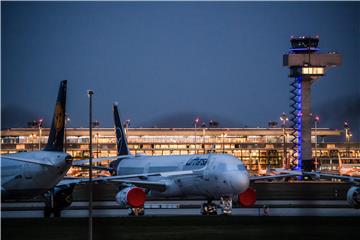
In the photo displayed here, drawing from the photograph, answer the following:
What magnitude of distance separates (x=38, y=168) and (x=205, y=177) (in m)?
13.9

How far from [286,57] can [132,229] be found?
474 ft

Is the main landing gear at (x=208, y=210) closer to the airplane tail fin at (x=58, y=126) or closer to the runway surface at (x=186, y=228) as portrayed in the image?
the runway surface at (x=186, y=228)

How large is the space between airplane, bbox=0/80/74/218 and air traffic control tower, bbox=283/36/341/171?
133155 mm

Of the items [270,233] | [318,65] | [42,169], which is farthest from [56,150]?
[318,65]

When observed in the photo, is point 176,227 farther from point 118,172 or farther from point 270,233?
point 118,172

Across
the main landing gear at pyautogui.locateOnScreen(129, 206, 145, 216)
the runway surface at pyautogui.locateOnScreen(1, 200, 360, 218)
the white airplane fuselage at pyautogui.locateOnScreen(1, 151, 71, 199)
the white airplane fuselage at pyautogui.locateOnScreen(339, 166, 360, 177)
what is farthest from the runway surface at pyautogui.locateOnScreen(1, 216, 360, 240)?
the white airplane fuselage at pyautogui.locateOnScreen(339, 166, 360, 177)

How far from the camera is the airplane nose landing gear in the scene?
58.5m

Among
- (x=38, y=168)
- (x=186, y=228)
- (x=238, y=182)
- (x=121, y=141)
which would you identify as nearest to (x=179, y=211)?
(x=238, y=182)

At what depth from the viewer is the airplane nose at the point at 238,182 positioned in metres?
60.0

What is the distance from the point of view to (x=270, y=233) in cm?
4409

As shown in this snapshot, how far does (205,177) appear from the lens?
207ft

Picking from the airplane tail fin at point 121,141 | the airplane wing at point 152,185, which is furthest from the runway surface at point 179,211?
the airplane tail fin at point 121,141

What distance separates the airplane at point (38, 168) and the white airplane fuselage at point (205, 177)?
443 inches

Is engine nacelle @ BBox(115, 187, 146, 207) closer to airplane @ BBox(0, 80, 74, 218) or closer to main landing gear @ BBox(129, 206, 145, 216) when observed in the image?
main landing gear @ BBox(129, 206, 145, 216)
